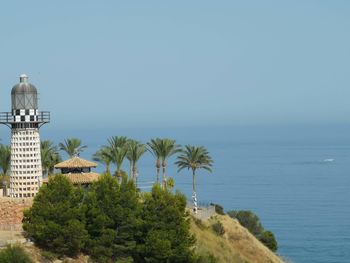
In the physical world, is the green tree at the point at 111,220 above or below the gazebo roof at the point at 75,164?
below

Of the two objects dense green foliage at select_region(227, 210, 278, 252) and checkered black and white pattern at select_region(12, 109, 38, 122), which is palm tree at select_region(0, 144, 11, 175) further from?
dense green foliage at select_region(227, 210, 278, 252)

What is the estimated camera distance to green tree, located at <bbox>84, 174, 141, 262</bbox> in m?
48.0

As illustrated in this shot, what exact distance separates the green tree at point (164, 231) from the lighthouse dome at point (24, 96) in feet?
40.8

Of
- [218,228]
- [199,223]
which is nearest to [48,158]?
[199,223]

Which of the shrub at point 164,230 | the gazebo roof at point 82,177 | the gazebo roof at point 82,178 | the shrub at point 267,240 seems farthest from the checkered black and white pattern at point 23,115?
the shrub at point 267,240

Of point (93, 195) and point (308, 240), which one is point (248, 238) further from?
point (308, 240)

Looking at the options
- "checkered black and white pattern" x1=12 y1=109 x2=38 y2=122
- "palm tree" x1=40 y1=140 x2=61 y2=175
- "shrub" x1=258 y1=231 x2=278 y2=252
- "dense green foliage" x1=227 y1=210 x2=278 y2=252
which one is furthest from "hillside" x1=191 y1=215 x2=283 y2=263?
"palm tree" x1=40 y1=140 x2=61 y2=175

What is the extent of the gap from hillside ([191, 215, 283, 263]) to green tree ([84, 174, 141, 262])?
30.5 feet

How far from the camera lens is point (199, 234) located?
62.6 meters

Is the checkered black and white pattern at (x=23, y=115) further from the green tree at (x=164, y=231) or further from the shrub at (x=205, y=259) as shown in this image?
the shrub at (x=205, y=259)

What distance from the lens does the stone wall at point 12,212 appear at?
53.2m

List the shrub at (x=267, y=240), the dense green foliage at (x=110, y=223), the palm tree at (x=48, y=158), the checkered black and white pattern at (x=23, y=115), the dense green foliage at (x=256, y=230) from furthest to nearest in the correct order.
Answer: the dense green foliage at (x=256, y=230) < the shrub at (x=267, y=240) < the palm tree at (x=48, y=158) < the checkered black and white pattern at (x=23, y=115) < the dense green foliage at (x=110, y=223)

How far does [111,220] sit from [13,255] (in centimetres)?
918

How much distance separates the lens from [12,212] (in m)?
54.2
